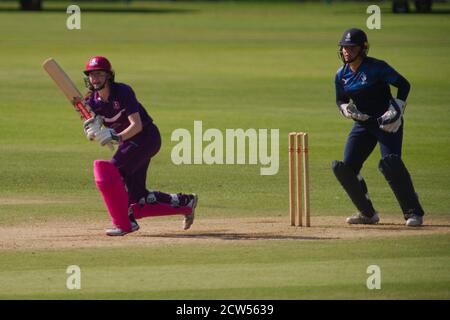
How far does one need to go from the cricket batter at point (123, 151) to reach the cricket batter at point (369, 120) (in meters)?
1.72

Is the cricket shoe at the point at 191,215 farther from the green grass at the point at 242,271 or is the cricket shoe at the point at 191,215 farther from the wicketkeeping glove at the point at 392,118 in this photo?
the wicketkeeping glove at the point at 392,118

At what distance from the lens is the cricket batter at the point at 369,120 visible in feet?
40.5

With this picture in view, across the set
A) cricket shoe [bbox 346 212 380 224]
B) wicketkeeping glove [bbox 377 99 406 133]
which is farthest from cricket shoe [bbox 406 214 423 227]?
wicketkeeping glove [bbox 377 99 406 133]

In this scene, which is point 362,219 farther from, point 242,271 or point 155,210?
point 242,271

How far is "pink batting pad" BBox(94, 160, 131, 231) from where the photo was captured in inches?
460

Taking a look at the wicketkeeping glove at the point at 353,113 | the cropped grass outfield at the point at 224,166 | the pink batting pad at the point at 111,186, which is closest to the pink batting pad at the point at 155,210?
the pink batting pad at the point at 111,186

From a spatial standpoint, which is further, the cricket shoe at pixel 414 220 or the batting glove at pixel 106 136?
the cricket shoe at pixel 414 220

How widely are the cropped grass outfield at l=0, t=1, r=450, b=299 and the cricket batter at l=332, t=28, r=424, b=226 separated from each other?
0.83 meters

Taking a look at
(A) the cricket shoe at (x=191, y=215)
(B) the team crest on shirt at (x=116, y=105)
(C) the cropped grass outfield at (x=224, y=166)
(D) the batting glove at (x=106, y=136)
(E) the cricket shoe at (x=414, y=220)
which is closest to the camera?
(C) the cropped grass outfield at (x=224, y=166)

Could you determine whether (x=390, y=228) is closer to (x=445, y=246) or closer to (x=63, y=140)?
(x=445, y=246)

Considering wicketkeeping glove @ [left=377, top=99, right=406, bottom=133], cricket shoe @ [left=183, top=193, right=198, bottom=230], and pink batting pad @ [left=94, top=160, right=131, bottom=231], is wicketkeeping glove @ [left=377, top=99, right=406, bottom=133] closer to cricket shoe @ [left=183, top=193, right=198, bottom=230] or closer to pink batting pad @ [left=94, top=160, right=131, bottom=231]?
cricket shoe @ [left=183, top=193, right=198, bottom=230]

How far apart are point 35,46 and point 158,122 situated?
17026 mm

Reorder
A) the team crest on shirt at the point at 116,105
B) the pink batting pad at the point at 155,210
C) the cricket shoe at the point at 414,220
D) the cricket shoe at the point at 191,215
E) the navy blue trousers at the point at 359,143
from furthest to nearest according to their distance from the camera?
the navy blue trousers at the point at 359,143 → the cricket shoe at the point at 414,220 → the cricket shoe at the point at 191,215 → the pink batting pad at the point at 155,210 → the team crest on shirt at the point at 116,105

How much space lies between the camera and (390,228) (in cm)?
1241
